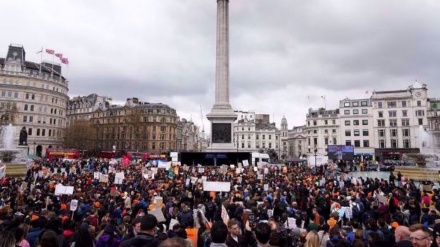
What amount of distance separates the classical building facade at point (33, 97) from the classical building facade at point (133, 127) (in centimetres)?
2428

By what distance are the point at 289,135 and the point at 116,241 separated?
14894cm

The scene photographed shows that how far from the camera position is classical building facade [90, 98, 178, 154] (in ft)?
362

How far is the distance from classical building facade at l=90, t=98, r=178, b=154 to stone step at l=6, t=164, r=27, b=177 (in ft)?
249

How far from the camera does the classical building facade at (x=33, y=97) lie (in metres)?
78.7

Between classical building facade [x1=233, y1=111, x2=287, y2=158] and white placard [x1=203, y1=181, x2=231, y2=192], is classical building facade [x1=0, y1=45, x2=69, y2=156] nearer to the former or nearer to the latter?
classical building facade [x1=233, y1=111, x2=287, y2=158]

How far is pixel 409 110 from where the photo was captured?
81.5 metres

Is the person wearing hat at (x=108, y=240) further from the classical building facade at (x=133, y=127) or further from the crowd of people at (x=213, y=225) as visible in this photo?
the classical building facade at (x=133, y=127)

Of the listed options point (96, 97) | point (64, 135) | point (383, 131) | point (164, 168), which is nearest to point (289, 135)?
point (383, 131)

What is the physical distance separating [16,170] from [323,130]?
8203 centimetres

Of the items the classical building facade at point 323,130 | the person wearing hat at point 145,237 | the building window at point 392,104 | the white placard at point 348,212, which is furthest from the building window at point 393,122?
the person wearing hat at point 145,237

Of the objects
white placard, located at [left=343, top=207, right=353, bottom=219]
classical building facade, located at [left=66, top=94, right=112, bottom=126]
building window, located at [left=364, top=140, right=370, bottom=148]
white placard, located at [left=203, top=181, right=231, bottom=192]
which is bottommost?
white placard, located at [left=343, top=207, right=353, bottom=219]

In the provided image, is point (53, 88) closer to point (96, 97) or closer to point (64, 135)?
point (64, 135)

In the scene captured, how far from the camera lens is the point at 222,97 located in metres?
47.8

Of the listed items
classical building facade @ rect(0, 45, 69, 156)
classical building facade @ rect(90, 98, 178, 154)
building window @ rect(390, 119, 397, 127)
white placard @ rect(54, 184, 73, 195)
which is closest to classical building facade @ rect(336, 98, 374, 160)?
building window @ rect(390, 119, 397, 127)
